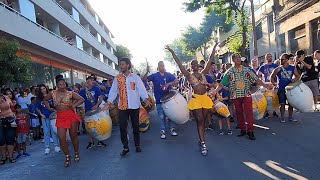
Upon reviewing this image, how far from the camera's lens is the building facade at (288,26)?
793 inches

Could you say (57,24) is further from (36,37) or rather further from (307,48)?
(307,48)

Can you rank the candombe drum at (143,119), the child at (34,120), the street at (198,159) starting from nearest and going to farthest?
the street at (198,159), the candombe drum at (143,119), the child at (34,120)

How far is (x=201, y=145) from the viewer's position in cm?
675

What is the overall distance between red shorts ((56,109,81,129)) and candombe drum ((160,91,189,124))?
237cm

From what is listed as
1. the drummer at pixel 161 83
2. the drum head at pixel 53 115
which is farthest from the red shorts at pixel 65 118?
the drummer at pixel 161 83

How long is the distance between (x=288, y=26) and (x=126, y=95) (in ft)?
62.1

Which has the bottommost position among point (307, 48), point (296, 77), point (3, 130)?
point (3, 130)

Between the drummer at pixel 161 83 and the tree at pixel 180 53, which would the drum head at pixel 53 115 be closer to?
the drummer at pixel 161 83

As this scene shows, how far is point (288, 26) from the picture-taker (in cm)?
2344

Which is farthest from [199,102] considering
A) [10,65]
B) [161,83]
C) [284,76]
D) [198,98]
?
[10,65]

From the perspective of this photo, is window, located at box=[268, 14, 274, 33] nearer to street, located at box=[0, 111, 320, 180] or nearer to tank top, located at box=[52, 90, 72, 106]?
street, located at box=[0, 111, 320, 180]

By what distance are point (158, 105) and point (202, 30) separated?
158 feet

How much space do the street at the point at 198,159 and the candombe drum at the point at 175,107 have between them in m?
0.50

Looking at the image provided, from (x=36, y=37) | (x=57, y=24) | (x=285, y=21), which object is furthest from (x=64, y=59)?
(x=285, y=21)
